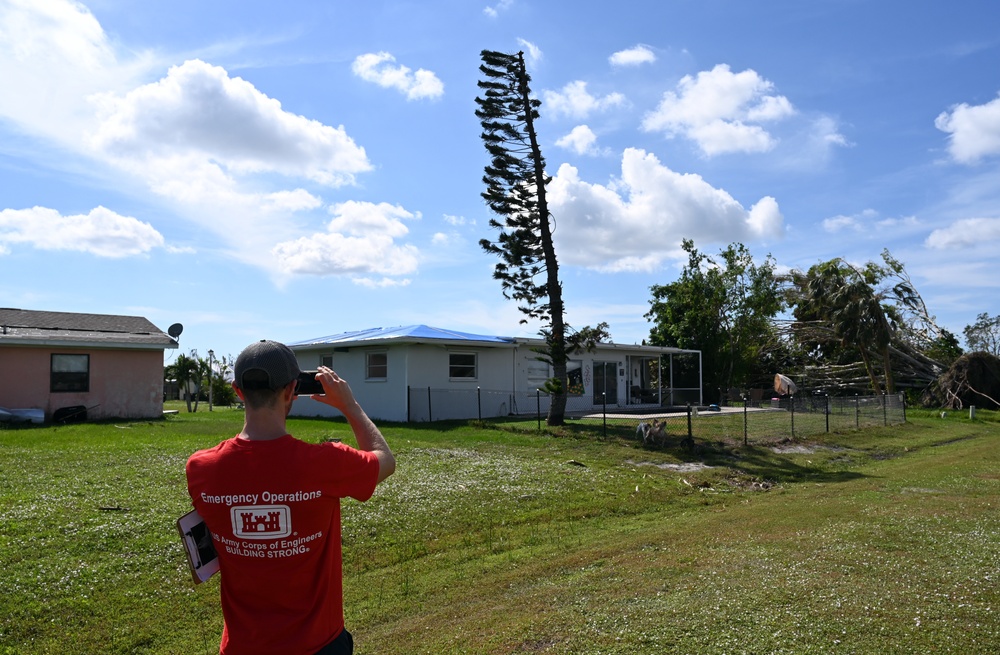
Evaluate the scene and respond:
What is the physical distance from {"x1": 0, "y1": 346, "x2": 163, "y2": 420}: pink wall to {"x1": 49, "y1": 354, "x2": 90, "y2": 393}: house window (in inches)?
5.1

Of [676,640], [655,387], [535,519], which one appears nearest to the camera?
[676,640]

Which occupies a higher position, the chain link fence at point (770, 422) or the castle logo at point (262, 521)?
the castle logo at point (262, 521)

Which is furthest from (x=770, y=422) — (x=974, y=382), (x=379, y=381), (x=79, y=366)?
(x=79, y=366)

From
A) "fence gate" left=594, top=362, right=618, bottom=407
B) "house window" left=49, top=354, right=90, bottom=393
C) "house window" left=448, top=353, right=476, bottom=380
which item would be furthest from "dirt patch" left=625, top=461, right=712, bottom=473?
"house window" left=49, top=354, right=90, bottom=393

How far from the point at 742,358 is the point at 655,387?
6.43 meters

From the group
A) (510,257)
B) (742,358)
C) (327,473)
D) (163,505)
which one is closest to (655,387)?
(742,358)

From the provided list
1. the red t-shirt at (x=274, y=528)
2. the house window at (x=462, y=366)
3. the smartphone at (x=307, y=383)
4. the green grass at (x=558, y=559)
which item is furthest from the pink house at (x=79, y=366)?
the red t-shirt at (x=274, y=528)

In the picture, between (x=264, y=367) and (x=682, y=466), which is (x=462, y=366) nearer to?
(x=682, y=466)

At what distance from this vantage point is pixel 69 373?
24.5m

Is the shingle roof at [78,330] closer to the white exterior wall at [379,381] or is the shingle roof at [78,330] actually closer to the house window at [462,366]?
the white exterior wall at [379,381]

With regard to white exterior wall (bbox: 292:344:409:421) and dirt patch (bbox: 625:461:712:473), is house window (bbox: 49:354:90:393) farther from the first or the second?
dirt patch (bbox: 625:461:712:473)

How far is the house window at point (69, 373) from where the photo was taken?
953 inches

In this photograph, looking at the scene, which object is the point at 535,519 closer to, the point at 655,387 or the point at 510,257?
the point at 510,257

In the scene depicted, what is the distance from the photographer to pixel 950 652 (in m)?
4.48
